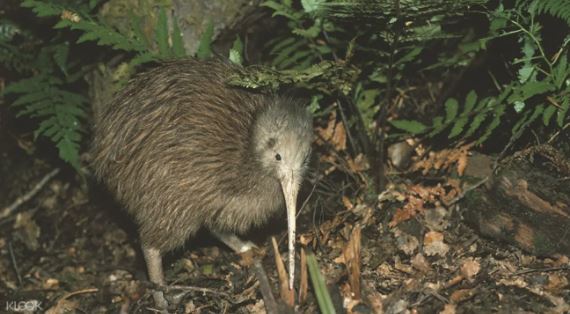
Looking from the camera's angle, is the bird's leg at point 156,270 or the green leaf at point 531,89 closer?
the green leaf at point 531,89

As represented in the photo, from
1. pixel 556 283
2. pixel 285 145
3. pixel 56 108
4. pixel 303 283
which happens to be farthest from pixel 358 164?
pixel 56 108

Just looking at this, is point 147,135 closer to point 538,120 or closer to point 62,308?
point 62,308

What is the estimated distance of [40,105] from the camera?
4.19 meters

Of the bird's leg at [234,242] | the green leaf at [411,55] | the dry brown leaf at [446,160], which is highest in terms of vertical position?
the green leaf at [411,55]

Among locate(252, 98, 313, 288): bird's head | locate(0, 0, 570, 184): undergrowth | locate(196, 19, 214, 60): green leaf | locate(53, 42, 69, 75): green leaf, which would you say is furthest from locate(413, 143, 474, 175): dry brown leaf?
locate(53, 42, 69, 75): green leaf

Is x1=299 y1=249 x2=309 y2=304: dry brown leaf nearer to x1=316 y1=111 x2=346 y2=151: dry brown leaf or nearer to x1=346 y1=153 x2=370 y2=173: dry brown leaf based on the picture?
x1=346 y1=153 x2=370 y2=173: dry brown leaf

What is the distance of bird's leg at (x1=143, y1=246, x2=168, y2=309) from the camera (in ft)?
12.5

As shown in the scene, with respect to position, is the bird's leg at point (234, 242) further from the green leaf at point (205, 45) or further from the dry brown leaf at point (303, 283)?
the green leaf at point (205, 45)

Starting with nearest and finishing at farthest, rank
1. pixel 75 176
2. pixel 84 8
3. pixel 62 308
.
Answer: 1. pixel 62 308
2. pixel 84 8
3. pixel 75 176

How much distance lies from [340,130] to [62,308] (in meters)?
1.90

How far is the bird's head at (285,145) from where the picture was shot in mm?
3594

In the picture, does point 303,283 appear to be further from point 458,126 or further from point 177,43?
point 177,43

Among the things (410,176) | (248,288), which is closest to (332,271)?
(248,288)

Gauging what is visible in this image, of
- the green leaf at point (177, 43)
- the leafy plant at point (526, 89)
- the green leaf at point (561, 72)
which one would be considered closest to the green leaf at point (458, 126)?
the leafy plant at point (526, 89)
